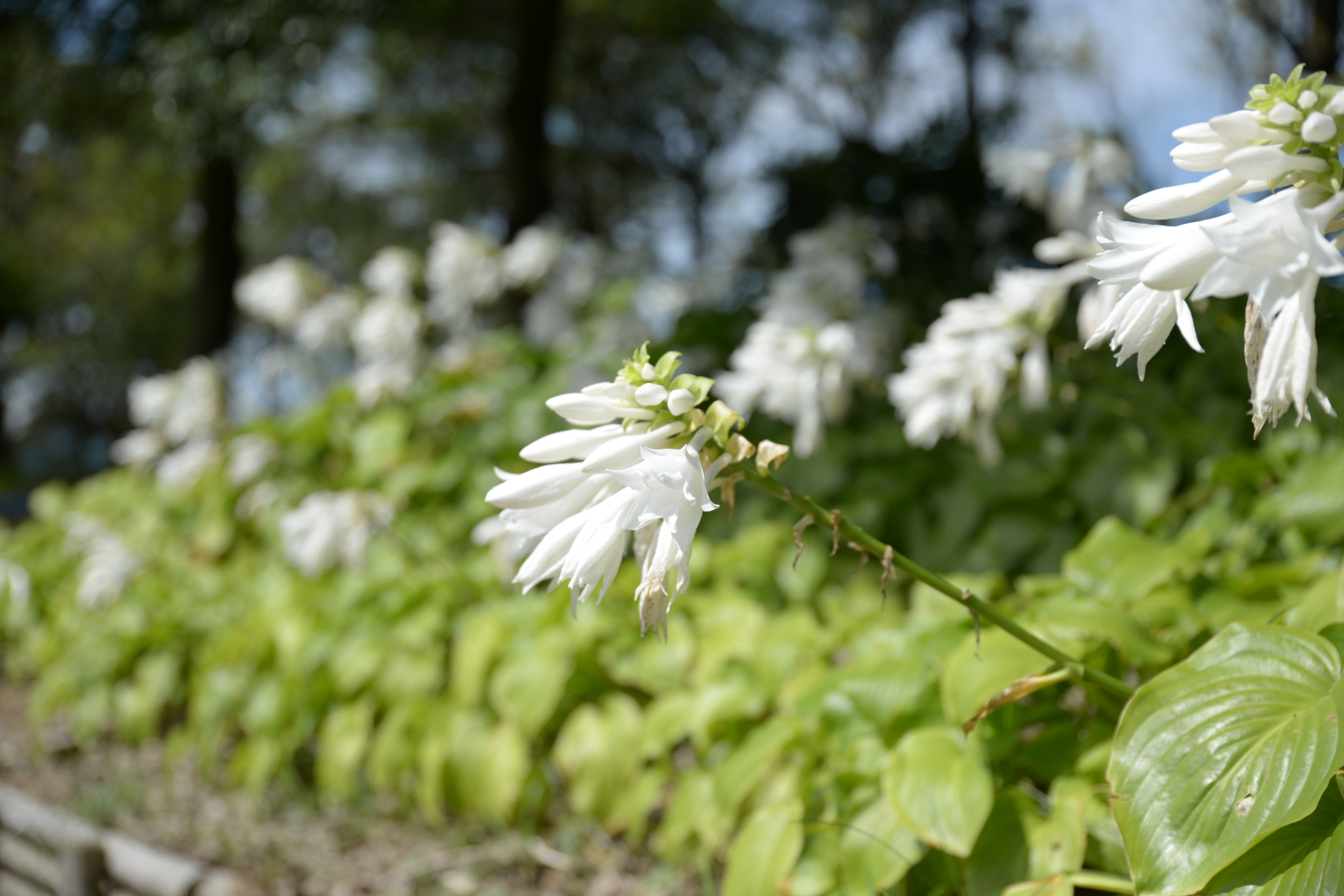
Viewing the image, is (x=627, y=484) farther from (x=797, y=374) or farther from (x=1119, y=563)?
(x=797, y=374)

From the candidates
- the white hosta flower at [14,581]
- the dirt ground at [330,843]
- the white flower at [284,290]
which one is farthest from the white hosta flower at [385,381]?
the dirt ground at [330,843]

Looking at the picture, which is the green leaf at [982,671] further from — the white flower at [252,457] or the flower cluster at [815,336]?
the white flower at [252,457]

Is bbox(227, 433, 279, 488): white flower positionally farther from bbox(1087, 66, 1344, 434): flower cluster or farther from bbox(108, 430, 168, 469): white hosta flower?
bbox(1087, 66, 1344, 434): flower cluster

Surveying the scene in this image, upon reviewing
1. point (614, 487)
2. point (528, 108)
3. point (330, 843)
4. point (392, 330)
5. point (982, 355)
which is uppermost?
point (528, 108)

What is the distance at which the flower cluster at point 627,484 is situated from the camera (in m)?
1.05

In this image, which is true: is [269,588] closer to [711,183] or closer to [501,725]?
[501,725]

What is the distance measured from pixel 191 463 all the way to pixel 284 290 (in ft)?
3.53

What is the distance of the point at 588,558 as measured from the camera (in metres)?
1.07

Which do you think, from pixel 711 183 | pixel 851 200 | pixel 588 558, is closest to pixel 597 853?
pixel 588 558

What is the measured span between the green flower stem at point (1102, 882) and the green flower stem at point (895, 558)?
1.10ft

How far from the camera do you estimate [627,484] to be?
1.02m

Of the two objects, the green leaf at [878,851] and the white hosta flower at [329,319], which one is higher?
the white hosta flower at [329,319]

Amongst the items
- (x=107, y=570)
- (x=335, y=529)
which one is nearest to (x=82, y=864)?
(x=335, y=529)

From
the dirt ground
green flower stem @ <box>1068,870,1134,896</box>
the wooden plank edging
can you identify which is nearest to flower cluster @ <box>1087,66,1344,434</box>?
green flower stem @ <box>1068,870,1134,896</box>
